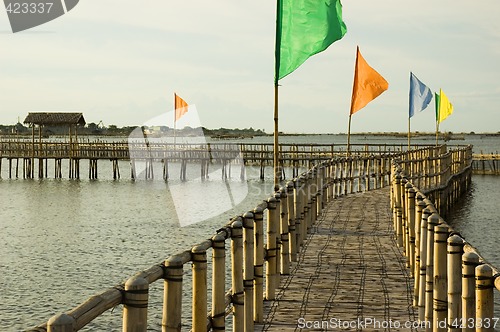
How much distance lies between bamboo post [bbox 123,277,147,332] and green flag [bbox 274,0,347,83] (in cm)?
901

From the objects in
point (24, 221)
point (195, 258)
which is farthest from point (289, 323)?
point (24, 221)

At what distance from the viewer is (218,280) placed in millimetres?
6547

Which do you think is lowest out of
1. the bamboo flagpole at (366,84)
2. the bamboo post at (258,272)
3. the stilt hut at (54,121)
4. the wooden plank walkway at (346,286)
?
the wooden plank walkway at (346,286)

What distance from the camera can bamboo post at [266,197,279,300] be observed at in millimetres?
8930

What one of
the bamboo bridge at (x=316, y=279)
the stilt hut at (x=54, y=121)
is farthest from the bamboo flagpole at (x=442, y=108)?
the bamboo bridge at (x=316, y=279)

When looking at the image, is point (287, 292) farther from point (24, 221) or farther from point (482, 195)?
point (482, 195)

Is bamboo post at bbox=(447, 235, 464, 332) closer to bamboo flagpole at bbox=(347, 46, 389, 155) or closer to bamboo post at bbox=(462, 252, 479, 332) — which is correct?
bamboo post at bbox=(462, 252, 479, 332)

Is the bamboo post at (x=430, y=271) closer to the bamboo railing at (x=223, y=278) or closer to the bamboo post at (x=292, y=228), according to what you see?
the bamboo railing at (x=223, y=278)

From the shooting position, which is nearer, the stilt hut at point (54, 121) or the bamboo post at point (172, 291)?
the bamboo post at point (172, 291)

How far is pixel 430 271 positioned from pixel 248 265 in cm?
188

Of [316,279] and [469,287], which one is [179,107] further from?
[469,287]

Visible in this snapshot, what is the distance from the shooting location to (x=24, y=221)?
104 feet

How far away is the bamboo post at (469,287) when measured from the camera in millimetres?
5109

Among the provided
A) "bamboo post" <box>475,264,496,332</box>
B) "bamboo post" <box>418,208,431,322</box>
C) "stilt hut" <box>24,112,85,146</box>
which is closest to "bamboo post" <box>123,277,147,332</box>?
"bamboo post" <box>475,264,496,332</box>
